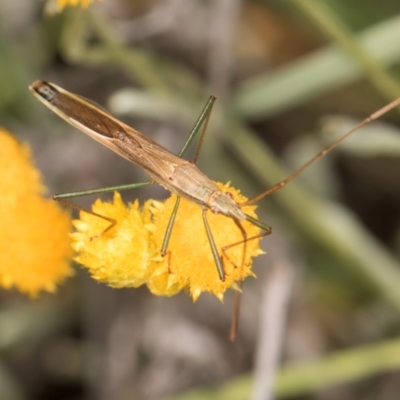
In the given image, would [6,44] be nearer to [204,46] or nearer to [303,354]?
[204,46]

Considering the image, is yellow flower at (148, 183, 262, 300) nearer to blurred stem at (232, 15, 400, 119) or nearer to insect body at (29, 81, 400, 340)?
insect body at (29, 81, 400, 340)

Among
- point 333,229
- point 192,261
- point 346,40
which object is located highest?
point 346,40

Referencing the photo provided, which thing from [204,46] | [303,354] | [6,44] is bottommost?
[303,354]

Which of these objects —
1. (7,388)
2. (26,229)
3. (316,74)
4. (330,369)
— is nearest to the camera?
(26,229)

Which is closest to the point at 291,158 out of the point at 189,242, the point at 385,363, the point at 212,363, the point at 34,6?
the point at 212,363

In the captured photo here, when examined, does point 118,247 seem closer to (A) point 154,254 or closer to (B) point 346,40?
(A) point 154,254

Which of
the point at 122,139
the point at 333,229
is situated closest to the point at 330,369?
the point at 333,229
